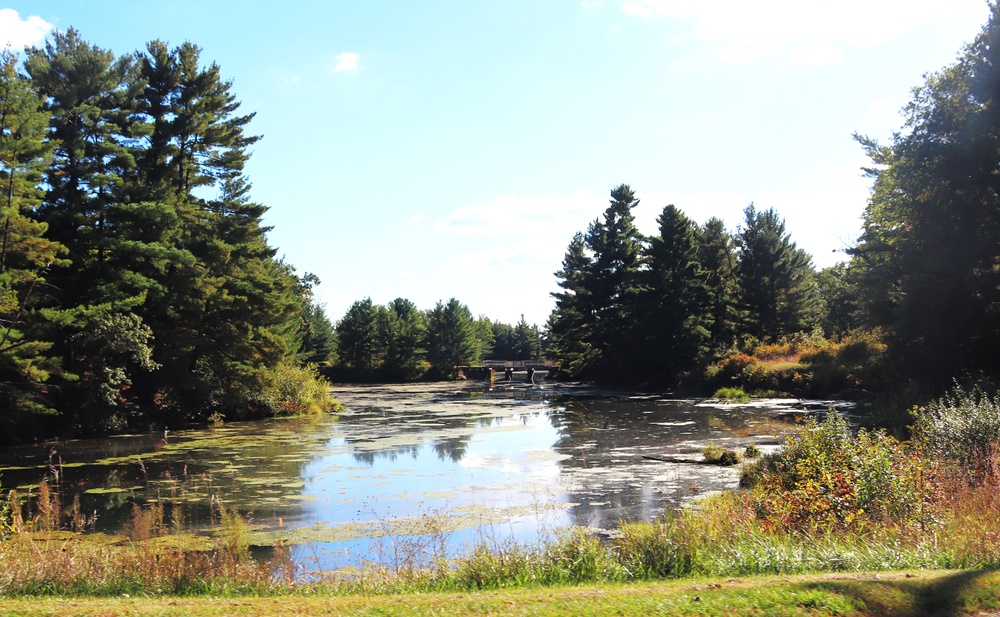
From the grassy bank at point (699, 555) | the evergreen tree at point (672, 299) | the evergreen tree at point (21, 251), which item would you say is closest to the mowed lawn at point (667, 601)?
the grassy bank at point (699, 555)

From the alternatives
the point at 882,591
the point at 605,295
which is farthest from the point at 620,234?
the point at 882,591

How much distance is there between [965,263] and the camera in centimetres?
2458

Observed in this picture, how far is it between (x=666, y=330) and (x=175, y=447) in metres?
36.5

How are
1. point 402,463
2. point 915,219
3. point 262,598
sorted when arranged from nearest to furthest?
point 262,598
point 402,463
point 915,219

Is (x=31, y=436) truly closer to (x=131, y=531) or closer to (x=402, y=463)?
(x=402, y=463)

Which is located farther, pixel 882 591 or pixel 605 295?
pixel 605 295

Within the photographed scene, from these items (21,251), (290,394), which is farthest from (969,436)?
(290,394)

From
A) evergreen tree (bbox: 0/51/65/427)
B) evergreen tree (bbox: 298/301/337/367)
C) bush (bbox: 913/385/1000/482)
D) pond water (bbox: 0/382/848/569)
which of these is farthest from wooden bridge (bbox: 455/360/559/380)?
bush (bbox: 913/385/1000/482)

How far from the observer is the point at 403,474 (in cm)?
1864

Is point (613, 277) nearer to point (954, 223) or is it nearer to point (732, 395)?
point (732, 395)

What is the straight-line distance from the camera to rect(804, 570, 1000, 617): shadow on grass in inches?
215

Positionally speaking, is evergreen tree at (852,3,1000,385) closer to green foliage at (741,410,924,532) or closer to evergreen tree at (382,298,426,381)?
green foliage at (741,410,924,532)

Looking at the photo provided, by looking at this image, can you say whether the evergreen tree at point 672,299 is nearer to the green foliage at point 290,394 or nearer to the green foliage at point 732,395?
the green foliage at point 732,395

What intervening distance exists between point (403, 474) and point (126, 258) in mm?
19708
